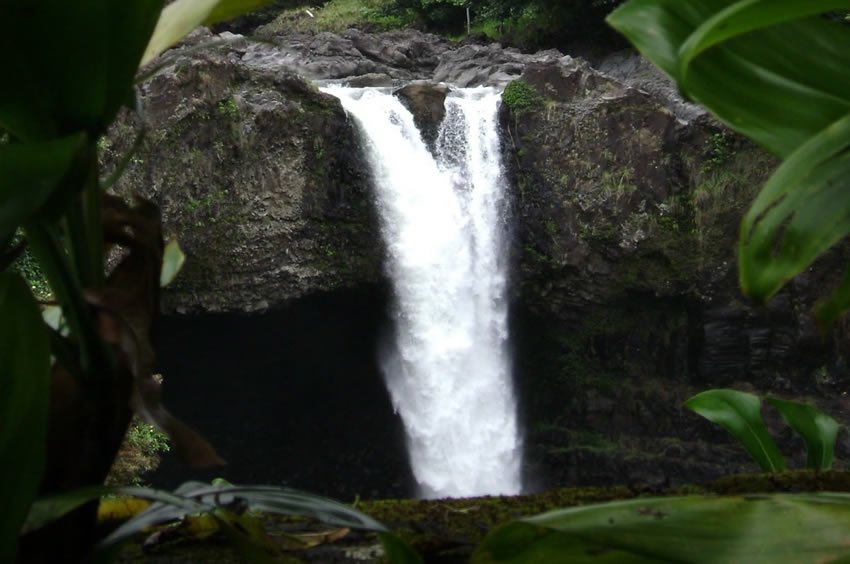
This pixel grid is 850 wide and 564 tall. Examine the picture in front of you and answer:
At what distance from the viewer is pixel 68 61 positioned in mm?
574

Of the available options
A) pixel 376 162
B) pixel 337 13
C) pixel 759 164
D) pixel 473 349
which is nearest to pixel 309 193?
pixel 376 162

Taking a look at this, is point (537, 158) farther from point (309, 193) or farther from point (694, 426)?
point (694, 426)

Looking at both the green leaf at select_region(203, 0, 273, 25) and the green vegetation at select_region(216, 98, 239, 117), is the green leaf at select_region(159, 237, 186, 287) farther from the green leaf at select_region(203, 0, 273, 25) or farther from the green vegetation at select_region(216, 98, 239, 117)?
the green vegetation at select_region(216, 98, 239, 117)

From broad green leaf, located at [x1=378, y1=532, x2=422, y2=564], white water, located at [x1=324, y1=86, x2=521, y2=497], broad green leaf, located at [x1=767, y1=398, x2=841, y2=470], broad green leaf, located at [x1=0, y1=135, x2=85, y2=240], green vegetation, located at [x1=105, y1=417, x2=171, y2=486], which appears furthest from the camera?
white water, located at [x1=324, y1=86, x2=521, y2=497]

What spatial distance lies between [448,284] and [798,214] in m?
9.29

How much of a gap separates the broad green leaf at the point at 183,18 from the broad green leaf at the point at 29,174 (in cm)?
21

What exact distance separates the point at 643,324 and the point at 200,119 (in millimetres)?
5366

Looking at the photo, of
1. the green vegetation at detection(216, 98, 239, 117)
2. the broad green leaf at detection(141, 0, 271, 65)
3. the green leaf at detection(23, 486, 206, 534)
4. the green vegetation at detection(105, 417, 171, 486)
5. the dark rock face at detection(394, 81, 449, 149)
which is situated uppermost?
the dark rock face at detection(394, 81, 449, 149)

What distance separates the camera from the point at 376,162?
9.62 meters

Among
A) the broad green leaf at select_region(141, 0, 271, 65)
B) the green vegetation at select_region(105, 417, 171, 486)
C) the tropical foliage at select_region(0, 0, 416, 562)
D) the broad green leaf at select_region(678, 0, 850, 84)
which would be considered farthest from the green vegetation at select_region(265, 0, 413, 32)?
the broad green leaf at select_region(678, 0, 850, 84)

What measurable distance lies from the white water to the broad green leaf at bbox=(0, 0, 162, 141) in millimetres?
9083

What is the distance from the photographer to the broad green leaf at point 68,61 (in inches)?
21.9

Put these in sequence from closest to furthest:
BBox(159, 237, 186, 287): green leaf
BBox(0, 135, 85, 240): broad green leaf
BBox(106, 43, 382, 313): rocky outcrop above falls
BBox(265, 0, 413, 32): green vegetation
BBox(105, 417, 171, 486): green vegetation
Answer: BBox(0, 135, 85, 240): broad green leaf < BBox(159, 237, 186, 287): green leaf < BBox(105, 417, 171, 486): green vegetation < BBox(106, 43, 382, 313): rocky outcrop above falls < BBox(265, 0, 413, 32): green vegetation

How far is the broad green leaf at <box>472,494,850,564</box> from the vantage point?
24.1 inches
